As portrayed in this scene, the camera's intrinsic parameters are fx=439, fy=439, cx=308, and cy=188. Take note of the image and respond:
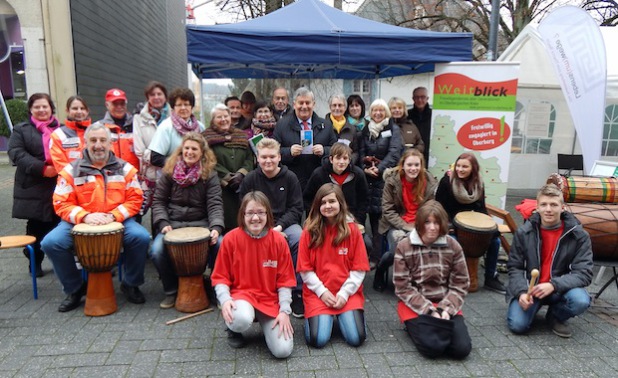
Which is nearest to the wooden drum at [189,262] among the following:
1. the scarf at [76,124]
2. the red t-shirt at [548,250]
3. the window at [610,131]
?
the scarf at [76,124]

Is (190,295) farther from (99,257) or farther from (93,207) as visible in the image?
(93,207)

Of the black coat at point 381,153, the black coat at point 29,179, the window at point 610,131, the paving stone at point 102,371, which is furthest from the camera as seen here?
the window at point 610,131

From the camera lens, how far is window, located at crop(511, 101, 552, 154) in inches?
318

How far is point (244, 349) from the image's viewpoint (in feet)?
9.46

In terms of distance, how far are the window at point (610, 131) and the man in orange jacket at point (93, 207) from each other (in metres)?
8.40

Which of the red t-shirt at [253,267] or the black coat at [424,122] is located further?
the black coat at [424,122]

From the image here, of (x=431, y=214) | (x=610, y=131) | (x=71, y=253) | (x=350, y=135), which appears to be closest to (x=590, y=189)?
(x=431, y=214)

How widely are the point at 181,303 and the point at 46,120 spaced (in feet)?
6.85

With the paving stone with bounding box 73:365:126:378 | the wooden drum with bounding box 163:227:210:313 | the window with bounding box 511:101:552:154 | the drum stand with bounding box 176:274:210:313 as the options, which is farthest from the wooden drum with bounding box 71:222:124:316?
the window with bounding box 511:101:552:154

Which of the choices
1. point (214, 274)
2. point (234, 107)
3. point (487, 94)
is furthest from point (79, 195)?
point (487, 94)

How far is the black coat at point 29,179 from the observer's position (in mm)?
3822

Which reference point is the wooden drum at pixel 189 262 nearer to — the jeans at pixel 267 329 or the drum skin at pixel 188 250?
the drum skin at pixel 188 250

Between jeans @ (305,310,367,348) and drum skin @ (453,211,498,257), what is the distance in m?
1.30

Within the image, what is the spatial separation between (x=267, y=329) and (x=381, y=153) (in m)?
2.43
